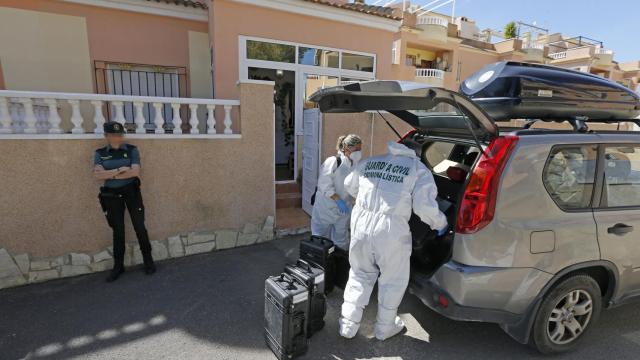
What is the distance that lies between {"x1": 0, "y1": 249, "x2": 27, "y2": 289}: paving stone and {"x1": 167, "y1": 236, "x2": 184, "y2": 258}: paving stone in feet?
5.07

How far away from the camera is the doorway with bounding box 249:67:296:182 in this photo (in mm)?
6747

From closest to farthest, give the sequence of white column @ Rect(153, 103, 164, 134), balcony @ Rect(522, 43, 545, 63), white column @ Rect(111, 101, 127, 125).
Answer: white column @ Rect(111, 101, 127, 125), white column @ Rect(153, 103, 164, 134), balcony @ Rect(522, 43, 545, 63)

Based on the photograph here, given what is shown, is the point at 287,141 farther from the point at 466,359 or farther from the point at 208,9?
the point at 466,359

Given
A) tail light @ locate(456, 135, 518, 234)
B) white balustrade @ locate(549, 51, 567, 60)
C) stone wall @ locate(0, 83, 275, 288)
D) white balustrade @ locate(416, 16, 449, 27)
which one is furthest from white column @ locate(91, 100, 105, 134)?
white balustrade @ locate(549, 51, 567, 60)

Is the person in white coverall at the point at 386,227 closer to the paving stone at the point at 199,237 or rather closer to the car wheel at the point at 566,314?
the car wheel at the point at 566,314

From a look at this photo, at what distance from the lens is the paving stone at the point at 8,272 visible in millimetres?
3633

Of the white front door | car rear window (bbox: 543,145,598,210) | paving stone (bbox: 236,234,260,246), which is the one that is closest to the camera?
car rear window (bbox: 543,145,598,210)

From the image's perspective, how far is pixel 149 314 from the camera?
3176mm

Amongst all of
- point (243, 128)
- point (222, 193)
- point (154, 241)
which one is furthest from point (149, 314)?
point (243, 128)

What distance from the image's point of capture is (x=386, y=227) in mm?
2537

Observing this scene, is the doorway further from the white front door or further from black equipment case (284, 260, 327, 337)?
black equipment case (284, 260, 327, 337)

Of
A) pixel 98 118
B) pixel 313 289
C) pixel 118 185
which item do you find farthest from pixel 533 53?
pixel 118 185

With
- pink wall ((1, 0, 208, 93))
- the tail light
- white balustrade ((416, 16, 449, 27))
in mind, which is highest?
white balustrade ((416, 16, 449, 27))

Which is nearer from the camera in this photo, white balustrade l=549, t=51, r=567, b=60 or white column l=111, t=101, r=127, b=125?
white column l=111, t=101, r=127, b=125
